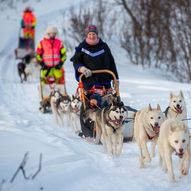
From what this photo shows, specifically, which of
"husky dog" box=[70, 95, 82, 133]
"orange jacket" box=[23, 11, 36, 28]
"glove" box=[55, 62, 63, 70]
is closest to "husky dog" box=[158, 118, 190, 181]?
"husky dog" box=[70, 95, 82, 133]

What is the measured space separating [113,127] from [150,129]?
91 centimetres

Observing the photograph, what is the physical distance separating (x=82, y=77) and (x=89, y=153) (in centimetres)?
155

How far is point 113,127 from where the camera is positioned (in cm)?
629

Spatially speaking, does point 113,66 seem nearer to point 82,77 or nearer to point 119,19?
point 82,77

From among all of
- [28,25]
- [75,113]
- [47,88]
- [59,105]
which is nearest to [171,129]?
[75,113]

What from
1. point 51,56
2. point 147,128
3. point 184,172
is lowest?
point 184,172

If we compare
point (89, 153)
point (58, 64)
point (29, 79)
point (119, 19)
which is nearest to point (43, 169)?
point (89, 153)

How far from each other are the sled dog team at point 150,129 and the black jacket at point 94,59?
1.55ft

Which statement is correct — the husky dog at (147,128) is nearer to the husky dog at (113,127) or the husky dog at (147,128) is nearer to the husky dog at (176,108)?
the husky dog at (113,127)

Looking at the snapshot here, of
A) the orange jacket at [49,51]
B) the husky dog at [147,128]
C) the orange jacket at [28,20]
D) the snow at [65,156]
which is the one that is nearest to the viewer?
the snow at [65,156]

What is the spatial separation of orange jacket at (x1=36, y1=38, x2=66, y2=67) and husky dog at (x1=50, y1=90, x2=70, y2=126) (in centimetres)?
108

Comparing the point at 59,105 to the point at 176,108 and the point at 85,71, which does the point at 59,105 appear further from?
the point at 176,108

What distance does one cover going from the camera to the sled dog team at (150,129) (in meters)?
4.64

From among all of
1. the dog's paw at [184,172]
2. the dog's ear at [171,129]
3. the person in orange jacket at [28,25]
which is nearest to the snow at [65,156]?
the dog's paw at [184,172]
